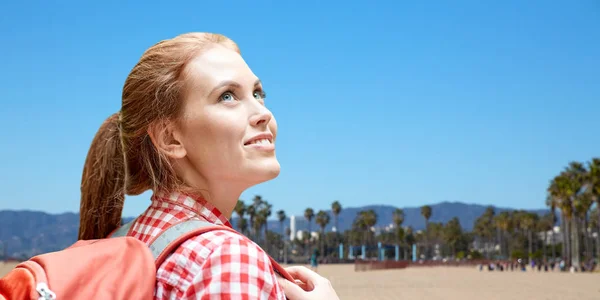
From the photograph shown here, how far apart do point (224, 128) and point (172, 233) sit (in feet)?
1.17

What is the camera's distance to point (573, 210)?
3455 inches

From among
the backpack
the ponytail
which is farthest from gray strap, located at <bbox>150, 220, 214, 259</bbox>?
the ponytail

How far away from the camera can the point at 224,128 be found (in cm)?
214

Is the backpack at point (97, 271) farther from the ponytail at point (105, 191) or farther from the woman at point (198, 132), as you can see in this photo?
the ponytail at point (105, 191)

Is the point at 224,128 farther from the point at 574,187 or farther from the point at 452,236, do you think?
the point at 452,236

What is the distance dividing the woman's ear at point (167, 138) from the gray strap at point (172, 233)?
0.28 meters

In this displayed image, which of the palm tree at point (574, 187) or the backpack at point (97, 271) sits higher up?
the palm tree at point (574, 187)

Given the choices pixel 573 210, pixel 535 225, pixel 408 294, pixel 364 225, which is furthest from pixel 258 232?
pixel 408 294

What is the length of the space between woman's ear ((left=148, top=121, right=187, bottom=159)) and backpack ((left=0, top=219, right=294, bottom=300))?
331mm

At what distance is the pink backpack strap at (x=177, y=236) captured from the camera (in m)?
1.86

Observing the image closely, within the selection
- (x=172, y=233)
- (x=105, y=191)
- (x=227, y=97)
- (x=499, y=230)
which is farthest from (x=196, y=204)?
(x=499, y=230)

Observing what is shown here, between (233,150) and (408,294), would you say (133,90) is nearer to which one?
(233,150)

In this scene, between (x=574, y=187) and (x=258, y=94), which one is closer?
(x=258, y=94)

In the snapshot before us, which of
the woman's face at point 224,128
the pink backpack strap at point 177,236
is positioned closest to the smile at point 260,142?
the woman's face at point 224,128
